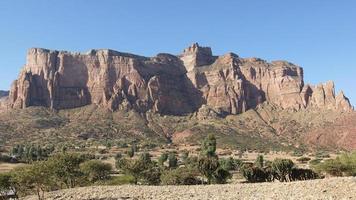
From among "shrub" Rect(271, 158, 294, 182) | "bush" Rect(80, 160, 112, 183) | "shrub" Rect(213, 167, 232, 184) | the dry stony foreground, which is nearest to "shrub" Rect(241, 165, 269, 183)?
"shrub" Rect(271, 158, 294, 182)

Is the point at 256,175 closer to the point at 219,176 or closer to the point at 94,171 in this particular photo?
the point at 219,176

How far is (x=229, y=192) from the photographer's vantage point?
132 feet

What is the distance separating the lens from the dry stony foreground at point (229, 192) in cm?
3475

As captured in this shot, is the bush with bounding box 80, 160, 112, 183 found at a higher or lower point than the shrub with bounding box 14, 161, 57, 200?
lower

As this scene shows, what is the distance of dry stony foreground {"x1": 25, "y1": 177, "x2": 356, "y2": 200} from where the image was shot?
3475cm

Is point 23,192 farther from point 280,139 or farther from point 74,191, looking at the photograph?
point 280,139

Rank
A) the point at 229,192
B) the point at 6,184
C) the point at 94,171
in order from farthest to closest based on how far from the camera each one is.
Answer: the point at 94,171 → the point at 6,184 → the point at 229,192

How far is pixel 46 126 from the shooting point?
19488 centimetres

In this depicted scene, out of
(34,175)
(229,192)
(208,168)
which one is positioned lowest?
(229,192)

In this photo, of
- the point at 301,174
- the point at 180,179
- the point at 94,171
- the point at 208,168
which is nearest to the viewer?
the point at 180,179

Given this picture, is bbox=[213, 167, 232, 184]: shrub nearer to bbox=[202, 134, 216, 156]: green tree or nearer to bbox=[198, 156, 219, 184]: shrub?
bbox=[198, 156, 219, 184]: shrub

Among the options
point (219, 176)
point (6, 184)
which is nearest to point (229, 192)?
point (219, 176)

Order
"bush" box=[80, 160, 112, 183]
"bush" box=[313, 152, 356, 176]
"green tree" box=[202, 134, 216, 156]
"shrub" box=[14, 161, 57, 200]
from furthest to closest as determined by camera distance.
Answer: "green tree" box=[202, 134, 216, 156] < "bush" box=[80, 160, 112, 183] < "bush" box=[313, 152, 356, 176] < "shrub" box=[14, 161, 57, 200]

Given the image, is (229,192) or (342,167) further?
(342,167)
